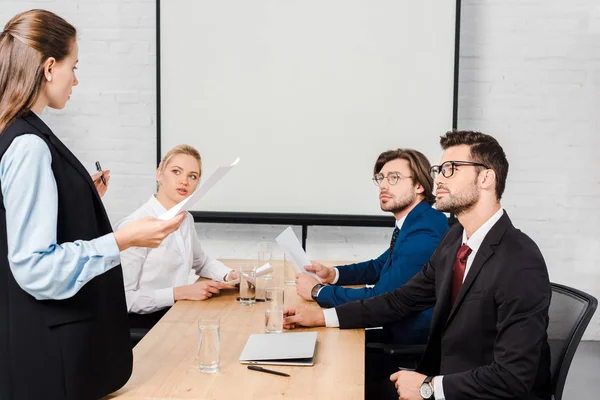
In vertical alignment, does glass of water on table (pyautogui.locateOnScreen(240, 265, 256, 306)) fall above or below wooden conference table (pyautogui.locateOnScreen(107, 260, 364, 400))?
above

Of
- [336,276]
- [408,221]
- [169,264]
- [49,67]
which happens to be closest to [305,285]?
[336,276]

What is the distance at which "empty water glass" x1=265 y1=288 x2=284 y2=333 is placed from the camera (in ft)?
6.67

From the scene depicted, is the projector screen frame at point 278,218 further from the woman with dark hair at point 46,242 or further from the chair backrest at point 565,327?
the woman with dark hair at point 46,242

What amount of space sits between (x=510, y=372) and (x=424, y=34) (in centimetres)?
264

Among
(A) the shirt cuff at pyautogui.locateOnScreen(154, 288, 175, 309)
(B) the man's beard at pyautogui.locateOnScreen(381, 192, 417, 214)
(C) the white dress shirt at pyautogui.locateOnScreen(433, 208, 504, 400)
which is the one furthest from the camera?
(B) the man's beard at pyautogui.locateOnScreen(381, 192, 417, 214)

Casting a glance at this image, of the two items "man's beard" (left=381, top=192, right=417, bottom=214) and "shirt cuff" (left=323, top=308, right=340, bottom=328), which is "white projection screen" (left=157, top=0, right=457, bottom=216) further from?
"shirt cuff" (left=323, top=308, right=340, bottom=328)

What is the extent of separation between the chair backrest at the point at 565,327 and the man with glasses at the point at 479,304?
33mm

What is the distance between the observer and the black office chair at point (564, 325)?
1.83m

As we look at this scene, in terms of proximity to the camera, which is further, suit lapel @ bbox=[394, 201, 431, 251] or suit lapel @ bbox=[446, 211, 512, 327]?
suit lapel @ bbox=[394, 201, 431, 251]

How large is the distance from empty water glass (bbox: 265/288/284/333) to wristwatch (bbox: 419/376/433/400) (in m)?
0.45

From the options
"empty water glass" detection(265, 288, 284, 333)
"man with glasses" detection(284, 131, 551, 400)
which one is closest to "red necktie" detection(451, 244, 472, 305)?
"man with glasses" detection(284, 131, 551, 400)

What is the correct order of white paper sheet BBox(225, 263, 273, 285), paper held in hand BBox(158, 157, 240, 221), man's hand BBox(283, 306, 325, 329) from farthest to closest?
white paper sheet BBox(225, 263, 273, 285)
man's hand BBox(283, 306, 325, 329)
paper held in hand BBox(158, 157, 240, 221)

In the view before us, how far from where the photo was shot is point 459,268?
1990 mm

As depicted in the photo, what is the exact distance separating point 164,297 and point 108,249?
45.6 inches
